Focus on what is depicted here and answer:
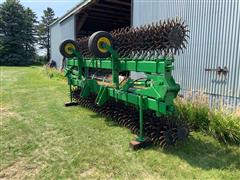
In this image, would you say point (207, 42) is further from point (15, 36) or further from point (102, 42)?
point (15, 36)

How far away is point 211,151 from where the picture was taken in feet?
12.5

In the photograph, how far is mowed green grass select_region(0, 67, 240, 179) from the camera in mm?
3178

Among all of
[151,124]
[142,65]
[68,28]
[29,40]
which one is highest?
[29,40]

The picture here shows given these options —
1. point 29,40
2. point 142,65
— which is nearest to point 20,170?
point 142,65

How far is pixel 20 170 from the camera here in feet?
10.8

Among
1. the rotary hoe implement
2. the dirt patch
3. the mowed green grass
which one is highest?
the rotary hoe implement

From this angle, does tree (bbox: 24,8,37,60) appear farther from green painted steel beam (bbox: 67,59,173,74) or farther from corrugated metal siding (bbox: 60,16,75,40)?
green painted steel beam (bbox: 67,59,173,74)

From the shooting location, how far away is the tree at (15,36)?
36.7 m

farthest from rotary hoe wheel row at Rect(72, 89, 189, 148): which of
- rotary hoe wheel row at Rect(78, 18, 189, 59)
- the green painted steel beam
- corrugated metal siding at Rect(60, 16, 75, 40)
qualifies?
corrugated metal siding at Rect(60, 16, 75, 40)

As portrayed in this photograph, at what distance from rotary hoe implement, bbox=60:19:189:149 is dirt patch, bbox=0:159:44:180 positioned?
56.5 inches

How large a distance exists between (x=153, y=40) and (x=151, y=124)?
1355mm

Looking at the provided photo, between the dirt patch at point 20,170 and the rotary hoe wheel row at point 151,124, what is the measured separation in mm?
1735

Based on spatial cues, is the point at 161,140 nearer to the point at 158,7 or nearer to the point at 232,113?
the point at 232,113

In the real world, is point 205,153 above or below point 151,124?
below
